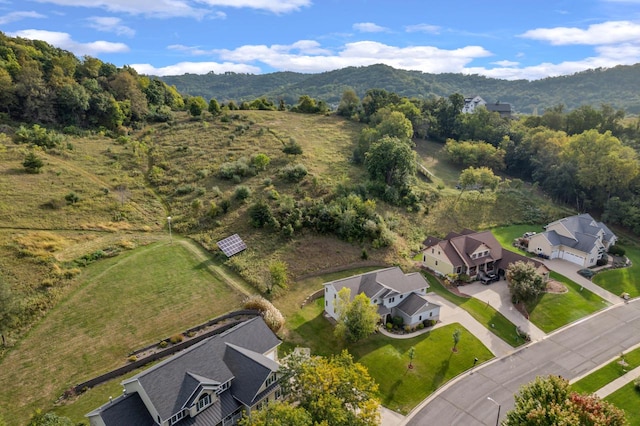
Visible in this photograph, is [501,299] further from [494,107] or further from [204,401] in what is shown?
[494,107]

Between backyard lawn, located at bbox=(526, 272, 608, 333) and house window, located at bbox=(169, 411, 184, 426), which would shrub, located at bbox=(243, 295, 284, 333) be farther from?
backyard lawn, located at bbox=(526, 272, 608, 333)

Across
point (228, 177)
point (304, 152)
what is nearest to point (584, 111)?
point (304, 152)

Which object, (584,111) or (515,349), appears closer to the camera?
(515,349)

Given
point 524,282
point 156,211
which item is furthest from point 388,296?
point 156,211

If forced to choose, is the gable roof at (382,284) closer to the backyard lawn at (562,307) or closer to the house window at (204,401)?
the backyard lawn at (562,307)

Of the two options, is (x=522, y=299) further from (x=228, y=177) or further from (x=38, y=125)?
(x=38, y=125)

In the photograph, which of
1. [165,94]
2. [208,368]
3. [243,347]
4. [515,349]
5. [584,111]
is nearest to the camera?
[208,368]

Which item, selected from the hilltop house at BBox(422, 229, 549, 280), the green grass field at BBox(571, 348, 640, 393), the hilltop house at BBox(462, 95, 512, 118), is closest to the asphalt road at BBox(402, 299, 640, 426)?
the green grass field at BBox(571, 348, 640, 393)
